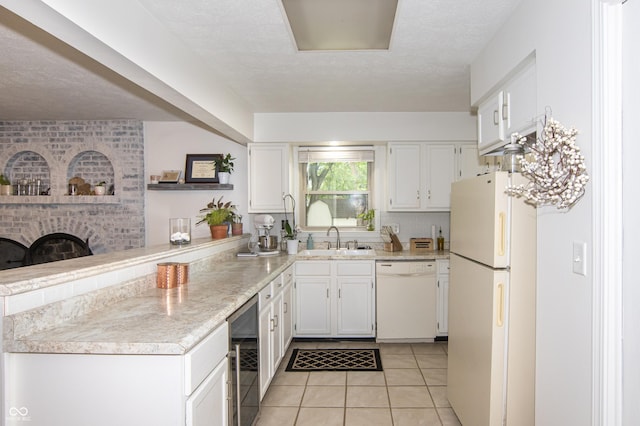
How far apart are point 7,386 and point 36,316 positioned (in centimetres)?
25

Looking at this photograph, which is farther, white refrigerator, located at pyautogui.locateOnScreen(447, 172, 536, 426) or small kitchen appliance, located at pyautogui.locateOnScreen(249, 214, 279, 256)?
small kitchen appliance, located at pyautogui.locateOnScreen(249, 214, 279, 256)

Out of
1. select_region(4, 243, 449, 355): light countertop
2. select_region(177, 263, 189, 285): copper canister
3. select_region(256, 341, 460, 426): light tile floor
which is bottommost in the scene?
select_region(256, 341, 460, 426): light tile floor

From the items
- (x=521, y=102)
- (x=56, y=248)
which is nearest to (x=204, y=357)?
(x=521, y=102)

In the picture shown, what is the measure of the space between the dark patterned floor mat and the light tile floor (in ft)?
0.30

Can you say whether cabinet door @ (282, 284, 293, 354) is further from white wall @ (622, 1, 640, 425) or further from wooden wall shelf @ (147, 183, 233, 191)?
white wall @ (622, 1, 640, 425)

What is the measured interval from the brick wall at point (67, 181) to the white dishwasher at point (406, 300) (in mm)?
2844

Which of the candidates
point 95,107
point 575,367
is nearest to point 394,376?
point 575,367

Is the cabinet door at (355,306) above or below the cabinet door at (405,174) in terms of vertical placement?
below

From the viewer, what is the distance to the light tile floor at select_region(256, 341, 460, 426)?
2828 mm

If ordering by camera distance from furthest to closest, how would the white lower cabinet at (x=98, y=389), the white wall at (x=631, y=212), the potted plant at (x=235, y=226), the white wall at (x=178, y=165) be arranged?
the white wall at (x=178, y=165), the potted plant at (x=235, y=226), the white lower cabinet at (x=98, y=389), the white wall at (x=631, y=212)

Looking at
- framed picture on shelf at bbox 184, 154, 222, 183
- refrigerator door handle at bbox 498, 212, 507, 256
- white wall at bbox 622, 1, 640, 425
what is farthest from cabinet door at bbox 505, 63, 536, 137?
framed picture on shelf at bbox 184, 154, 222, 183

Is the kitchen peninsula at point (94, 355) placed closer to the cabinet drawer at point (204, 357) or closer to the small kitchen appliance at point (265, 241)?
the cabinet drawer at point (204, 357)

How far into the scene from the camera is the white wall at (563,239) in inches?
61.7

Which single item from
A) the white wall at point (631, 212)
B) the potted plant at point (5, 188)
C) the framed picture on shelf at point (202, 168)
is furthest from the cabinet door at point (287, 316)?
the potted plant at point (5, 188)
